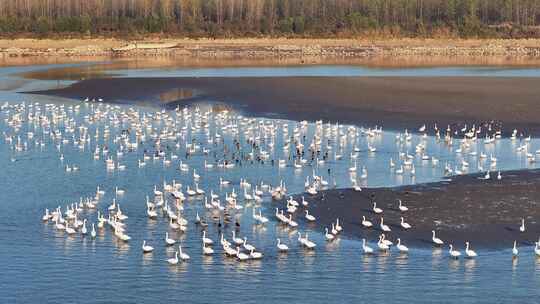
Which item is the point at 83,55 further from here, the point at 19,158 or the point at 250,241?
the point at 250,241

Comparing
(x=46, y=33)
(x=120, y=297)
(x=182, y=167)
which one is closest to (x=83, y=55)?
(x=46, y=33)

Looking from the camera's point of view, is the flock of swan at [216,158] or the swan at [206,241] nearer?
the swan at [206,241]

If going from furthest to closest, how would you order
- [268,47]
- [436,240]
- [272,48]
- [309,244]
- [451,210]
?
[268,47] < [272,48] < [451,210] < [436,240] < [309,244]

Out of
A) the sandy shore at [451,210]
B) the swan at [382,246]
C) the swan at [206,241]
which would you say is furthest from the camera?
the sandy shore at [451,210]

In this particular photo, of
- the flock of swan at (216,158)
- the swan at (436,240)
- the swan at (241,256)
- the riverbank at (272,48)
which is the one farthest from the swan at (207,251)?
the riverbank at (272,48)

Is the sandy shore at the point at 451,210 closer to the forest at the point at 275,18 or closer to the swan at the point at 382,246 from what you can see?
the swan at the point at 382,246

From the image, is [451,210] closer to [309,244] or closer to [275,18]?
[309,244]

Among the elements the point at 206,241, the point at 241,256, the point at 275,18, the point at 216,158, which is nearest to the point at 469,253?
the point at 241,256
